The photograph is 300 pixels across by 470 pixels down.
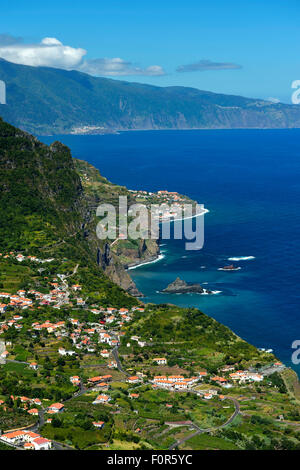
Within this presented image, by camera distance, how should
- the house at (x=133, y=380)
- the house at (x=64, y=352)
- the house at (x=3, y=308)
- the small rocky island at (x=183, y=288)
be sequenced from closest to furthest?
the house at (x=133, y=380)
the house at (x=64, y=352)
the house at (x=3, y=308)
the small rocky island at (x=183, y=288)

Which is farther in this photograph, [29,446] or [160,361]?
[160,361]

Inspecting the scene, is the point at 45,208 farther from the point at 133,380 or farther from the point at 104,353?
the point at 133,380

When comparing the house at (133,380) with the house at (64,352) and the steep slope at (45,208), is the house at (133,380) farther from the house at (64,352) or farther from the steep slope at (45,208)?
the steep slope at (45,208)

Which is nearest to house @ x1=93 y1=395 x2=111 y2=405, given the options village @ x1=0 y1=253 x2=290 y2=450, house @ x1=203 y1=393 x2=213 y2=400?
village @ x1=0 y1=253 x2=290 y2=450

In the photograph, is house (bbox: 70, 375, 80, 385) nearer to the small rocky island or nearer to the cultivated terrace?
the cultivated terrace

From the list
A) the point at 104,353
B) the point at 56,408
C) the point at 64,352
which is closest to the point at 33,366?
the point at 64,352

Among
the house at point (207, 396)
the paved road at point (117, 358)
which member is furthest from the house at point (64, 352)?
the house at point (207, 396)
